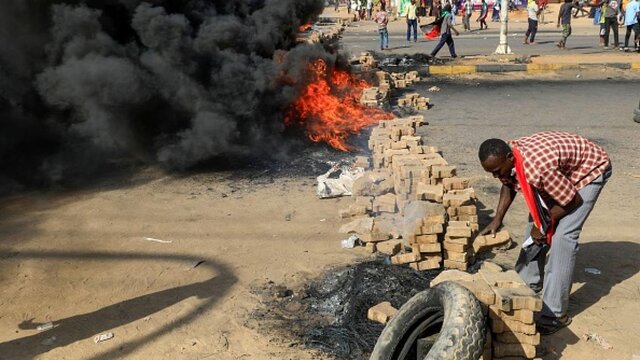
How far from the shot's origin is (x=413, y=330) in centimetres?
352

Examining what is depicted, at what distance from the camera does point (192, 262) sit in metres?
5.33

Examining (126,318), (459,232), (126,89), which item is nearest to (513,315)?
(459,232)

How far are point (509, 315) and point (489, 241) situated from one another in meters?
1.75

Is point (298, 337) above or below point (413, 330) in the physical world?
below

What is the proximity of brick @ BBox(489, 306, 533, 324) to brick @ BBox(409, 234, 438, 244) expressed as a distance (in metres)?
1.46

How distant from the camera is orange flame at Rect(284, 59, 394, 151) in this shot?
9.28 metres

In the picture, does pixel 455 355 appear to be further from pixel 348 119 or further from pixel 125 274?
pixel 348 119

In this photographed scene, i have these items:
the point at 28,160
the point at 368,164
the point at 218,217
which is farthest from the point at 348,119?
the point at 28,160

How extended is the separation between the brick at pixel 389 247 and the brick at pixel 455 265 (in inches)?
19.0

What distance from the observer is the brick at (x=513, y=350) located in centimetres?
357

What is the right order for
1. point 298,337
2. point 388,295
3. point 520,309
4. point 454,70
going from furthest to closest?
1. point 454,70
2. point 388,295
3. point 298,337
4. point 520,309

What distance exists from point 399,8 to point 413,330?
34.9 metres

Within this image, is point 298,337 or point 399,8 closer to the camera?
point 298,337

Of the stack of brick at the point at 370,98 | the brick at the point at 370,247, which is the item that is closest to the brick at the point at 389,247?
the brick at the point at 370,247
